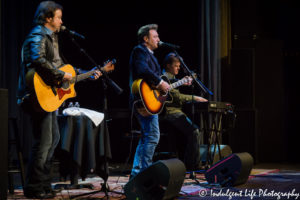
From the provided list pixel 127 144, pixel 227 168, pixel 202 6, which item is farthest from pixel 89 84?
pixel 227 168

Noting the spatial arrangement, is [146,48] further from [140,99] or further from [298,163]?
[298,163]

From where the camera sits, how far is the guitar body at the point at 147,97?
4.43 m

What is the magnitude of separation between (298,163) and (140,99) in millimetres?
3726

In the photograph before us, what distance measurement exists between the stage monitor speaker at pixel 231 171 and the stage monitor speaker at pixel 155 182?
104 centimetres

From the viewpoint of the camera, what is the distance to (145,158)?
14.3 ft

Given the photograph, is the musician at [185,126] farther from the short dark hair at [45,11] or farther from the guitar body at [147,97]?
the short dark hair at [45,11]

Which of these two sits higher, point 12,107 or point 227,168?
point 12,107

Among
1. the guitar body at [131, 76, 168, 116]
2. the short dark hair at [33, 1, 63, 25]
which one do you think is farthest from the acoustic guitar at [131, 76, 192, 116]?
the short dark hair at [33, 1, 63, 25]

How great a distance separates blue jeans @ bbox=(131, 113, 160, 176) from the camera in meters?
4.38

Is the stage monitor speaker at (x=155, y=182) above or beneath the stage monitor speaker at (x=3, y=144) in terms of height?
beneath

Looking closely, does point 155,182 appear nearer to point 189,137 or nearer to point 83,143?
point 83,143

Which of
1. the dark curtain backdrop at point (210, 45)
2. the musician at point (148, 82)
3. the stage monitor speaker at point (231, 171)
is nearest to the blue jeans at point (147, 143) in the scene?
the musician at point (148, 82)

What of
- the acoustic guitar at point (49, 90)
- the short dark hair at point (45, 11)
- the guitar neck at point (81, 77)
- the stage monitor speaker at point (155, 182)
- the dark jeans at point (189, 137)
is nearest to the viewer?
the stage monitor speaker at point (155, 182)

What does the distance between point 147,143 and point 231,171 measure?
36.2 inches
